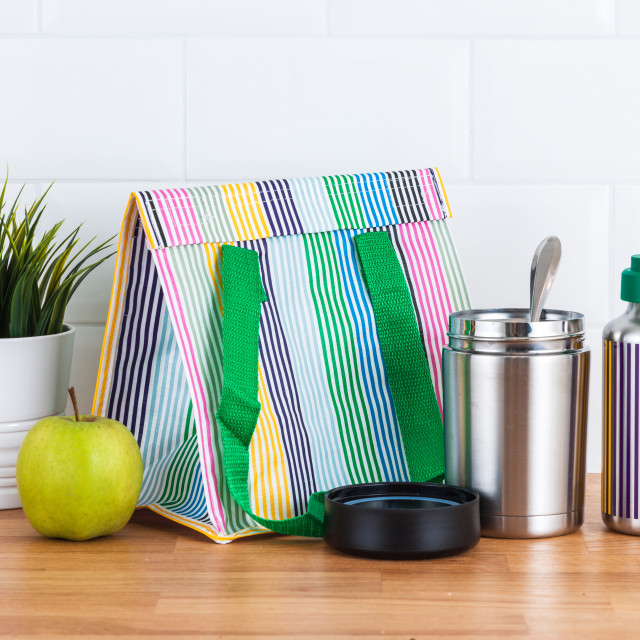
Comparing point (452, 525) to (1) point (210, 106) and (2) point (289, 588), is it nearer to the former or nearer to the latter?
(2) point (289, 588)

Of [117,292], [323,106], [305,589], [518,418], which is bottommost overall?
[305,589]

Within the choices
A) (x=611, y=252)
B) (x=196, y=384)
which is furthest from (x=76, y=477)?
(x=611, y=252)

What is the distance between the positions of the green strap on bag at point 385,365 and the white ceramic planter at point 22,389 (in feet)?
0.63

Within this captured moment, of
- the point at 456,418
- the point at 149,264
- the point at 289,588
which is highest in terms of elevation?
the point at 149,264

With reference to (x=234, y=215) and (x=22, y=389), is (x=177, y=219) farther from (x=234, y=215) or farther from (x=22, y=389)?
(x=22, y=389)

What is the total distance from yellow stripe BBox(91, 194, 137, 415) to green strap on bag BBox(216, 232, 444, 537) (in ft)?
0.30

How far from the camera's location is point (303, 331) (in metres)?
0.84

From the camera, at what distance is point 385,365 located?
2.81 ft

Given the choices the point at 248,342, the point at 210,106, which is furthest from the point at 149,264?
the point at 210,106

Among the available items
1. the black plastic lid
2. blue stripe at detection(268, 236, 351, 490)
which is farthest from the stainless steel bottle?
blue stripe at detection(268, 236, 351, 490)

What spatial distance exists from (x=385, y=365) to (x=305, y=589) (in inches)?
10.2

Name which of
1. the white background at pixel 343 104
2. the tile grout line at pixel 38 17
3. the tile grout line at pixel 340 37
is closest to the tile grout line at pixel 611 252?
the white background at pixel 343 104

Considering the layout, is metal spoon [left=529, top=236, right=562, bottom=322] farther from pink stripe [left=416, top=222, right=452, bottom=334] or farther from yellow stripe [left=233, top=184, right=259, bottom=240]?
yellow stripe [left=233, top=184, right=259, bottom=240]

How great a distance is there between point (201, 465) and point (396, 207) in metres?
0.32
